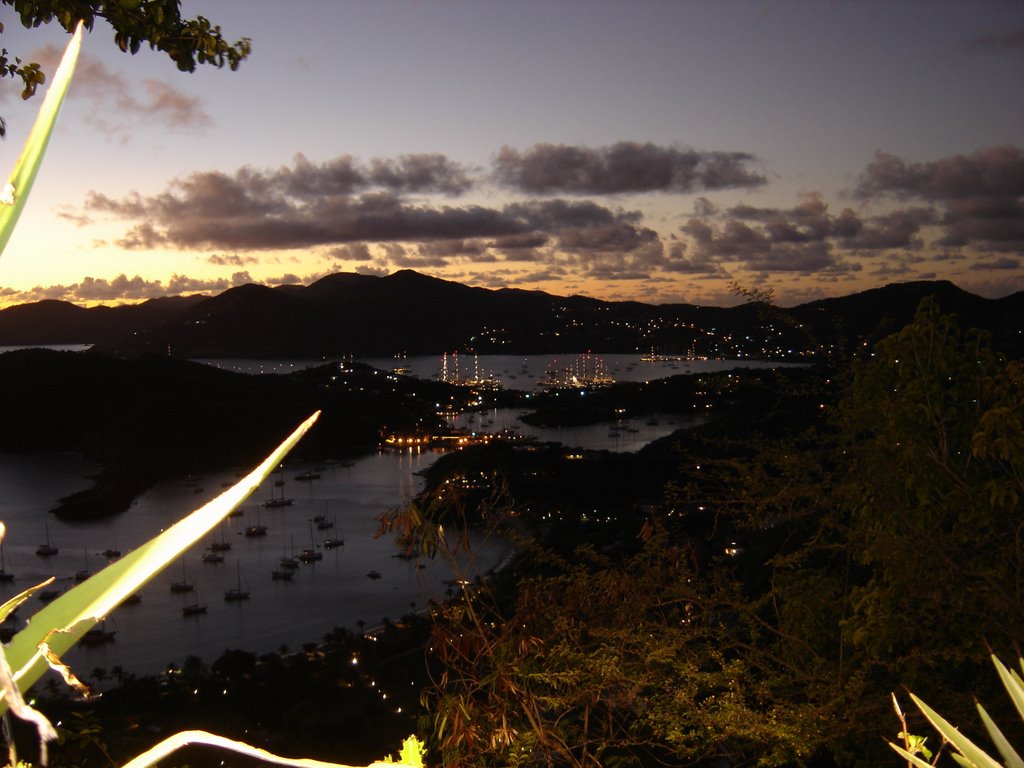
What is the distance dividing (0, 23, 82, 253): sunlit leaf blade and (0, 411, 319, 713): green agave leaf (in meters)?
0.15

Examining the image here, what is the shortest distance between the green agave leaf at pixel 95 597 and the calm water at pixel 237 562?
14.8 meters

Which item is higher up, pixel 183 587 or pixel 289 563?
pixel 289 563

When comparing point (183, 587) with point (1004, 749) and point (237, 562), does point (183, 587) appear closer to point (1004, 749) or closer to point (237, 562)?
point (237, 562)

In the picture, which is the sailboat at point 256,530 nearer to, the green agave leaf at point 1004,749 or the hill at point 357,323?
the hill at point 357,323

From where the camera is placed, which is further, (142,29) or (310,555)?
(310,555)

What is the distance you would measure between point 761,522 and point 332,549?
21.9 m

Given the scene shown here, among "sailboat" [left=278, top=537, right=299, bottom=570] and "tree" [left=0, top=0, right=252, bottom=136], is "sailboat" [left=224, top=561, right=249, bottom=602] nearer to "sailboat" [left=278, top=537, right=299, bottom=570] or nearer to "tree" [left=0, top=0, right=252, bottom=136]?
"sailboat" [left=278, top=537, right=299, bottom=570]

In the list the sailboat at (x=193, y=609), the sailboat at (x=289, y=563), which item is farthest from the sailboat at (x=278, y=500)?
the sailboat at (x=193, y=609)

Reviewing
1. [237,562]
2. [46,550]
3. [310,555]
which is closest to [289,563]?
[310,555]

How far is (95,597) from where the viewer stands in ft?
1.27

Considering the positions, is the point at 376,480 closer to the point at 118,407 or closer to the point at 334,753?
the point at 118,407

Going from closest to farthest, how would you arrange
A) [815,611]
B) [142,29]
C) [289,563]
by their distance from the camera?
[142,29]
[815,611]
[289,563]

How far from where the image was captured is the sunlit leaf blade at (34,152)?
395 mm

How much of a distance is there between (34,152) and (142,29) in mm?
2210
